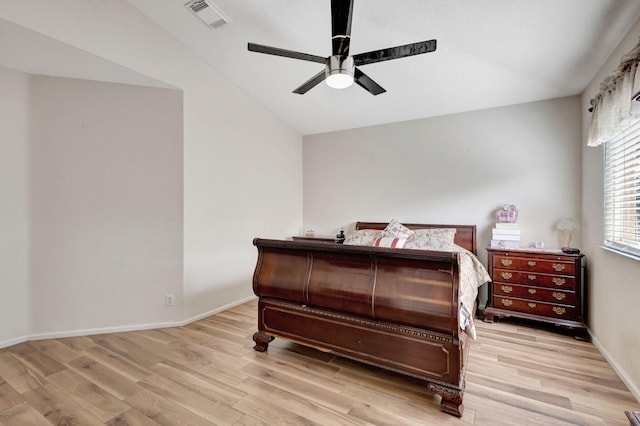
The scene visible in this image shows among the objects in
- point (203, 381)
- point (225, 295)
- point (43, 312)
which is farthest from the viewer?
point (225, 295)

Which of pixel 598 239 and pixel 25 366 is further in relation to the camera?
pixel 598 239

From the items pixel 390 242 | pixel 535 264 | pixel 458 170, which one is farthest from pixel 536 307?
pixel 458 170

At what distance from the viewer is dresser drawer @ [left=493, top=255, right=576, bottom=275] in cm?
299

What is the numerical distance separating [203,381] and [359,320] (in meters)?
1.26

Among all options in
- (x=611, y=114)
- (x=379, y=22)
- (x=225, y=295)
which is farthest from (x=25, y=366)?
(x=611, y=114)

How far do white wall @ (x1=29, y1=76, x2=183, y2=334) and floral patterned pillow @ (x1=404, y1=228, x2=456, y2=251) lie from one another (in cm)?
270

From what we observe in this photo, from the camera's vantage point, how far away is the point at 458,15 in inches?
90.7

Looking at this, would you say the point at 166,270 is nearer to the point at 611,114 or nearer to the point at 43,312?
the point at 43,312

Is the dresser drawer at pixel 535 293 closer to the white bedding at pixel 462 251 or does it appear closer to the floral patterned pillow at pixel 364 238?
the white bedding at pixel 462 251

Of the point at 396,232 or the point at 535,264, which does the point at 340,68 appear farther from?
the point at 535,264

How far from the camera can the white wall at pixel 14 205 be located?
2.69m

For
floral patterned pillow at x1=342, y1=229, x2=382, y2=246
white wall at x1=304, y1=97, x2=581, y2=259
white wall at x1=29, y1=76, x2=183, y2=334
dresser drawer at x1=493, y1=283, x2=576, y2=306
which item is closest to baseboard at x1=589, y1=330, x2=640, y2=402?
dresser drawer at x1=493, y1=283, x2=576, y2=306

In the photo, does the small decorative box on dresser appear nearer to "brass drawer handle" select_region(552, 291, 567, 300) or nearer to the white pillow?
"brass drawer handle" select_region(552, 291, 567, 300)

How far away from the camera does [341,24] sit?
6.37 ft
